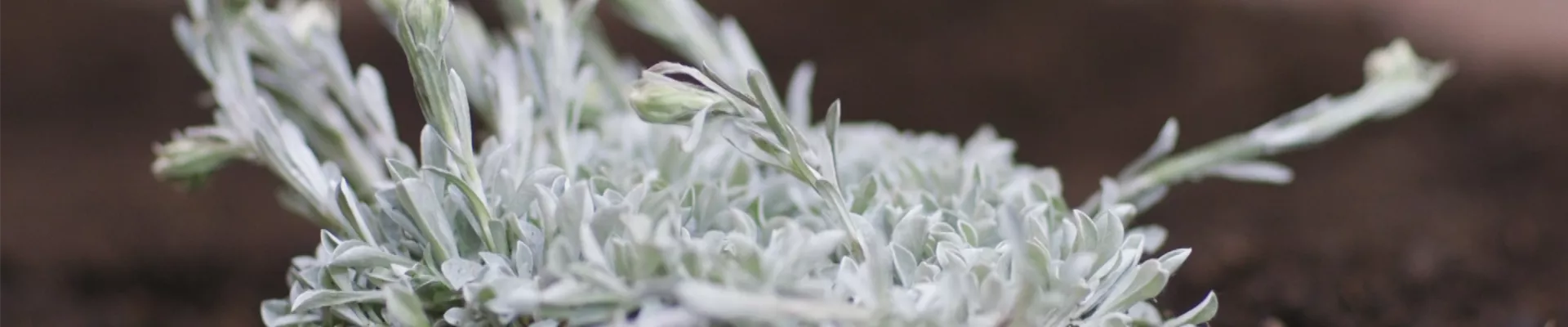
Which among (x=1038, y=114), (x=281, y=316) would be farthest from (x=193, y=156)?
(x=1038, y=114)

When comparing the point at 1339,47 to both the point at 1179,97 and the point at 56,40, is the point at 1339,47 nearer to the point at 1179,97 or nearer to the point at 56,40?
the point at 1179,97

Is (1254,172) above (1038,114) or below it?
below

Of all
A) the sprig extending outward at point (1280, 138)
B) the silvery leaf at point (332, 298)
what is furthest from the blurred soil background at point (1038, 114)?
the silvery leaf at point (332, 298)

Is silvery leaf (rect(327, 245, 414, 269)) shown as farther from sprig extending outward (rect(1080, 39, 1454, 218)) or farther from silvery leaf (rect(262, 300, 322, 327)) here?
sprig extending outward (rect(1080, 39, 1454, 218))

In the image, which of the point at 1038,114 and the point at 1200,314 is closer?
the point at 1200,314

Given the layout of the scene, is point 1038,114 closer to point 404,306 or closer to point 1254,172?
point 1254,172

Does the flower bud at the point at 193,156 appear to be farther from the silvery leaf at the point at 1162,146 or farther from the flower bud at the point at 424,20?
the silvery leaf at the point at 1162,146

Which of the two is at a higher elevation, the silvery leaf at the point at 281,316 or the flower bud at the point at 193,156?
the flower bud at the point at 193,156
